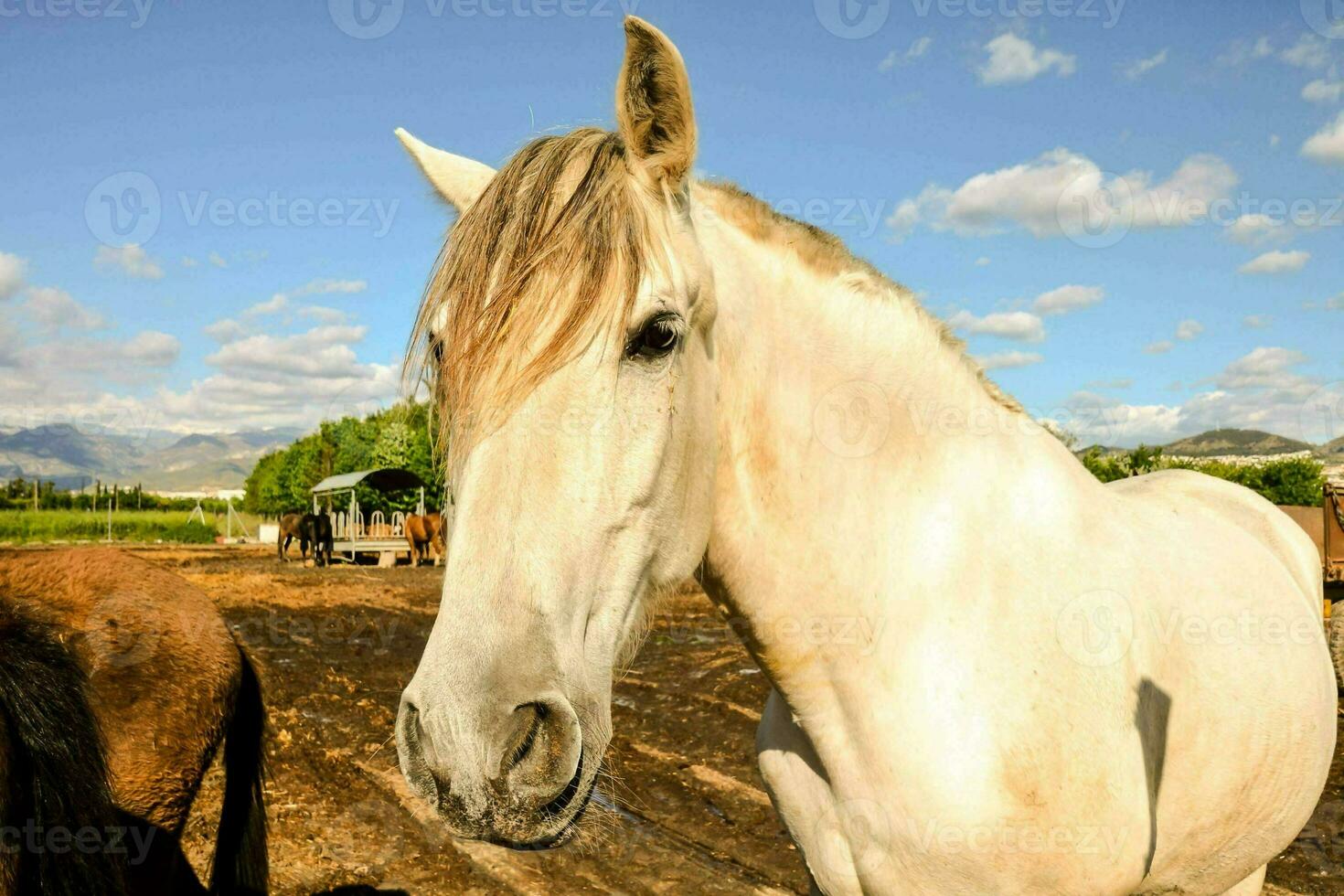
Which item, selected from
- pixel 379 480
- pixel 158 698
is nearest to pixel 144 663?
pixel 158 698

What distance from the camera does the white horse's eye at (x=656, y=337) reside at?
155 cm

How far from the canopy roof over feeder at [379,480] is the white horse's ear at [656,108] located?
29266 millimetres

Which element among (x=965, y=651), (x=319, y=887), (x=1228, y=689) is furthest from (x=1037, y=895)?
(x=319, y=887)

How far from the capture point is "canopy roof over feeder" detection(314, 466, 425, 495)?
30.1 m

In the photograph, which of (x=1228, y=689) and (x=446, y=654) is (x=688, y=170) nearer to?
(x=446, y=654)

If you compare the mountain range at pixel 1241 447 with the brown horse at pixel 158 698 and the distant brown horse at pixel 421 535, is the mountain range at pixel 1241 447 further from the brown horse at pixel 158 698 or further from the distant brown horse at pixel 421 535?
the distant brown horse at pixel 421 535

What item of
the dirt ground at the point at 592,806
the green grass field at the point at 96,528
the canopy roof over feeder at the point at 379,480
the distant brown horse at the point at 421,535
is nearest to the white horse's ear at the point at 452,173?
the dirt ground at the point at 592,806

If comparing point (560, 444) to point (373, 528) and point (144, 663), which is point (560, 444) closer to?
point (144, 663)

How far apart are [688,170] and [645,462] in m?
0.61

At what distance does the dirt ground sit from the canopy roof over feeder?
1989 cm

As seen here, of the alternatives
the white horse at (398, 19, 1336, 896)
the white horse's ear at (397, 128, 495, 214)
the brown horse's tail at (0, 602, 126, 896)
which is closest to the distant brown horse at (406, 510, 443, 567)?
the brown horse's tail at (0, 602, 126, 896)

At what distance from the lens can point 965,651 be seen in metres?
1.83

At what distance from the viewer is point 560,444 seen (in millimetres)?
1445

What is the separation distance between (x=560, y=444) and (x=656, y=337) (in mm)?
291
